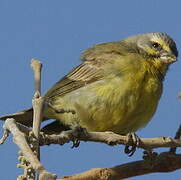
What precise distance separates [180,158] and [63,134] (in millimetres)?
1355

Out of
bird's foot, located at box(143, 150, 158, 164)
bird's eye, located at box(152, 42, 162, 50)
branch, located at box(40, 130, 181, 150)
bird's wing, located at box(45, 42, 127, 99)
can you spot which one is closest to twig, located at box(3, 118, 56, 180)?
branch, located at box(40, 130, 181, 150)

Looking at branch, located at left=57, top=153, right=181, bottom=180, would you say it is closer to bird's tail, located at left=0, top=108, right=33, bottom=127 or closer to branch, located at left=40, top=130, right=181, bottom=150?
branch, located at left=40, top=130, right=181, bottom=150

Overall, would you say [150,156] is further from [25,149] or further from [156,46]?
[156,46]

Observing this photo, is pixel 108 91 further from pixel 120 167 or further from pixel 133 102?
pixel 120 167

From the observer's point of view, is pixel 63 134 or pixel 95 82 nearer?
pixel 63 134

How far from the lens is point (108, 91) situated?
598cm

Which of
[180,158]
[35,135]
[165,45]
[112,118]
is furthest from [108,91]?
[35,135]

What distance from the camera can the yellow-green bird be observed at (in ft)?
19.5

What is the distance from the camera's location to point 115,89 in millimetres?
5910

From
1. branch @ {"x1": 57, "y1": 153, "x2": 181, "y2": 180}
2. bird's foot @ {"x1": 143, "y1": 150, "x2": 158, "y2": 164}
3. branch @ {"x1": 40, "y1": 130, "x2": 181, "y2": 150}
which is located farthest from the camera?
bird's foot @ {"x1": 143, "y1": 150, "x2": 158, "y2": 164}

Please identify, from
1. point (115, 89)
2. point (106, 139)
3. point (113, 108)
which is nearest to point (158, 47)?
point (115, 89)

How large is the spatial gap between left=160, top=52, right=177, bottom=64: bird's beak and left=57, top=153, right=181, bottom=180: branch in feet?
8.27

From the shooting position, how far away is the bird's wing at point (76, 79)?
6516 millimetres

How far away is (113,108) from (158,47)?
1339 mm
